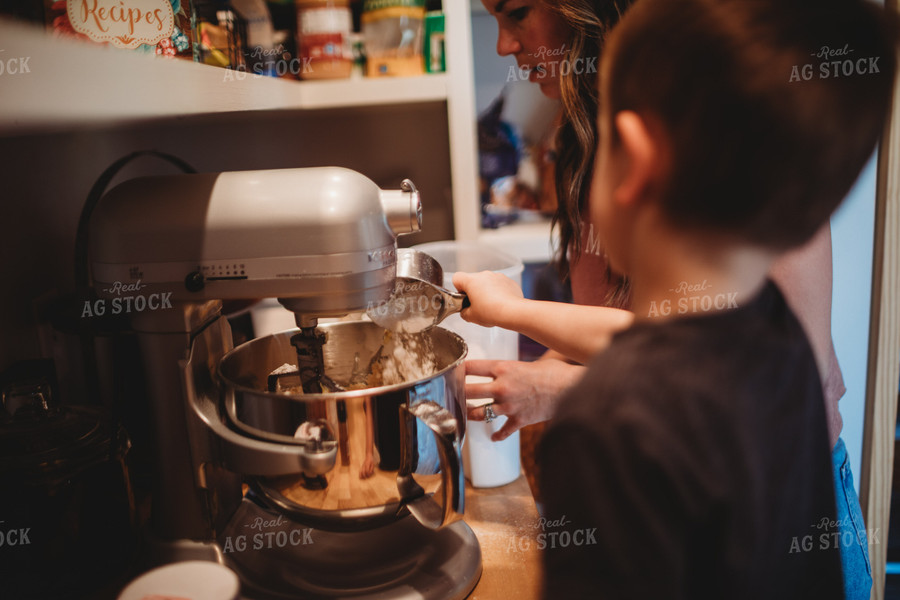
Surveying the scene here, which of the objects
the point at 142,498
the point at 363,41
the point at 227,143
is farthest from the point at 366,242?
the point at 227,143

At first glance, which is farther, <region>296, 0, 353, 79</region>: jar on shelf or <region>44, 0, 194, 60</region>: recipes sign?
<region>296, 0, 353, 79</region>: jar on shelf

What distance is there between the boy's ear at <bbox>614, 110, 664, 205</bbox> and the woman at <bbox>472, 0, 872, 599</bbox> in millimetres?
366

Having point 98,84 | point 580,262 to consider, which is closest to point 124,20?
point 98,84

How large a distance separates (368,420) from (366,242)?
17 cm

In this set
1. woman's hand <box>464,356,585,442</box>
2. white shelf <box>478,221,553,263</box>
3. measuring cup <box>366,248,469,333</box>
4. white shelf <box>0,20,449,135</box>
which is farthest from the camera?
white shelf <box>478,221,553,263</box>

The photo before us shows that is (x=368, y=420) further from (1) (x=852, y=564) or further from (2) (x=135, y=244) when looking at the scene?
(1) (x=852, y=564)

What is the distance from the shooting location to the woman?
779 mm

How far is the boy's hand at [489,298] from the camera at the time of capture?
850mm

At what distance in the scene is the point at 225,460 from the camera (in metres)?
0.64

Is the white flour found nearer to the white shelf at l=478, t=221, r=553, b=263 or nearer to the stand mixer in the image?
the stand mixer

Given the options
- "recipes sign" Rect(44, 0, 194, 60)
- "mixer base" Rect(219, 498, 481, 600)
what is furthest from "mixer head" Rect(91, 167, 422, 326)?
"mixer base" Rect(219, 498, 481, 600)

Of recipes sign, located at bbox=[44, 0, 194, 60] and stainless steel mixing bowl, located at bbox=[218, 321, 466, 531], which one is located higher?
recipes sign, located at bbox=[44, 0, 194, 60]

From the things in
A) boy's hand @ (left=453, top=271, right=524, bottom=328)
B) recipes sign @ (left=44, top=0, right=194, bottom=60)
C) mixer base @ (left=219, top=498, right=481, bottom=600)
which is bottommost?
mixer base @ (left=219, top=498, right=481, bottom=600)

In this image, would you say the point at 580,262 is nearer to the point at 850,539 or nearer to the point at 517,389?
the point at 517,389
